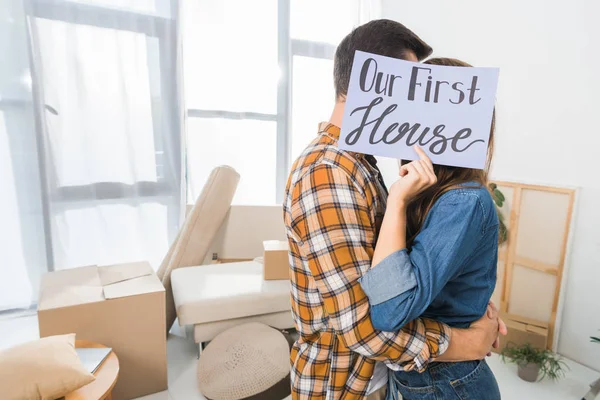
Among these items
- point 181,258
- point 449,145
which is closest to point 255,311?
point 181,258

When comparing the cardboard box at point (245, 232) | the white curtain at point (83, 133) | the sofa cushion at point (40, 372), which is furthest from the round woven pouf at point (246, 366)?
the white curtain at point (83, 133)

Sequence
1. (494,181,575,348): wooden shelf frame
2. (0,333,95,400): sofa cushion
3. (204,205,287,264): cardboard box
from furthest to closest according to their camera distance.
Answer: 1. (204,205,287,264): cardboard box
2. (494,181,575,348): wooden shelf frame
3. (0,333,95,400): sofa cushion

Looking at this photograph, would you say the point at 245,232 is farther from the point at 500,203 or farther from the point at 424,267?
the point at 424,267

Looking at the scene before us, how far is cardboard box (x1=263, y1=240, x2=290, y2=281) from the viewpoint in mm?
1979

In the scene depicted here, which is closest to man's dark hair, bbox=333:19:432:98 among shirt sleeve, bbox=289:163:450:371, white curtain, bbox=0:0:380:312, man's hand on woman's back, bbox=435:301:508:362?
shirt sleeve, bbox=289:163:450:371

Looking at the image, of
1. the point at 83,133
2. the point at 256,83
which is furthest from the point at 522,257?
the point at 83,133

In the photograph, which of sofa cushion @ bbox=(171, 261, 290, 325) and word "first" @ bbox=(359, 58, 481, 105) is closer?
word "first" @ bbox=(359, 58, 481, 105)

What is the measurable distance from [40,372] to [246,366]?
2.42 feet

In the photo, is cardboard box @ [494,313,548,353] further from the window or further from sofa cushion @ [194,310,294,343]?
the window

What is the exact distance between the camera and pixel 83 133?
2295mm

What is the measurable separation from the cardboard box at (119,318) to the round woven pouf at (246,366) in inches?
9.2

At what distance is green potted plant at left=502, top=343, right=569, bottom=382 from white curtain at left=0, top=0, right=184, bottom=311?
2291 millimetres

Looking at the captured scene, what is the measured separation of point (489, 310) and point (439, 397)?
0.67 feet

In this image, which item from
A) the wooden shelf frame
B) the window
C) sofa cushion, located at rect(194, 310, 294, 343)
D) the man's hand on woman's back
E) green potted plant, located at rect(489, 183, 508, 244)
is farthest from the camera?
the window
